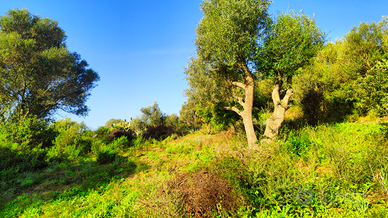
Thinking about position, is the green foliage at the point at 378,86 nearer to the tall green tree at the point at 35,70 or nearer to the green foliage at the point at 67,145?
the green foliage at the point at 67,145

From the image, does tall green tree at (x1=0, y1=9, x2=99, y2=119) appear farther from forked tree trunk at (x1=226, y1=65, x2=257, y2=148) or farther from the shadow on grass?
forked tree trunk at (x1=226, y1=65, x2=257, y2=148)

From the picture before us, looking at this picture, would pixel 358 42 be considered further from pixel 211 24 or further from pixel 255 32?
pixel 211 24

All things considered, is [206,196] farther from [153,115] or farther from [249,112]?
[153,115]

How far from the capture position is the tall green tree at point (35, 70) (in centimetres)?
1456

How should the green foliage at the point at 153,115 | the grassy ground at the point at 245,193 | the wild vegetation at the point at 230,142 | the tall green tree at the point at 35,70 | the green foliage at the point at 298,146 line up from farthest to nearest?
the green foliage at the point at 153,115
the tall green tree at the point at 35,70
the green foliage at the point at 298,146
the wild vegetation at the point at 230,142
the grassy ground at the point at 245,193

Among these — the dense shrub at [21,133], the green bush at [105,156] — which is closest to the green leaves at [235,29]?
the green bush at [105,156]

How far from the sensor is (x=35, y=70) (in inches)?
610

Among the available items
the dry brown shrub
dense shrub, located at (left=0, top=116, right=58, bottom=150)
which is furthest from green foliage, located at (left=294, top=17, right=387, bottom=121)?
dense shrub, located at (left=0, top=116, right=58, bottom=150)

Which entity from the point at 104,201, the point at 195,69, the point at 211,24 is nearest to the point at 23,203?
the point at 104,201

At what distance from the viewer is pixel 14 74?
14.8 m

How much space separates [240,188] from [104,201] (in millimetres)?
4171

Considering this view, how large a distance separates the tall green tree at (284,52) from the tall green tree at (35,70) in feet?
56.1

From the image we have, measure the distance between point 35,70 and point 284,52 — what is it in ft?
66.4

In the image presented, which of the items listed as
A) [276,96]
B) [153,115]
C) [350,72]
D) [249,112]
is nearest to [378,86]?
[276,96]
